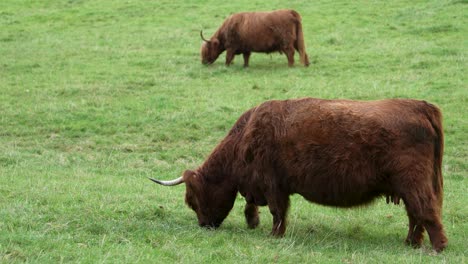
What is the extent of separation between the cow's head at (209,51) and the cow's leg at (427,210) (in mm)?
12869

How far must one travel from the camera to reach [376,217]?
30.3 feet

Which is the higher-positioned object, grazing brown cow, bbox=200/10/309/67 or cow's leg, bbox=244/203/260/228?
cow's leg, bbox=244/203/260/228

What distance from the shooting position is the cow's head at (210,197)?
870cm

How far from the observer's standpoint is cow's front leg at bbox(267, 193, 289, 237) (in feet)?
27.2

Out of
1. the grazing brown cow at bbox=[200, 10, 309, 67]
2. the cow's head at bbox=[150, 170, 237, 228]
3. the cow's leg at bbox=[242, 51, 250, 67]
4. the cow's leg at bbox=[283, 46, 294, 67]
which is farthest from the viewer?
the cow's leg at bbox=[242, 51, 250, 67]

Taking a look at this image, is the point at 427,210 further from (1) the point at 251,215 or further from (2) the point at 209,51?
(2) the point at 209,51

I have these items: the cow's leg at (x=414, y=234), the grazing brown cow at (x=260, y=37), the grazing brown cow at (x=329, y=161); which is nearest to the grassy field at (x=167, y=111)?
the cow's leg at (x=414, y=234)

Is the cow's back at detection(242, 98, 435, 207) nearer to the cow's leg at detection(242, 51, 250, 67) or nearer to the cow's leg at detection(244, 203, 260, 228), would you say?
the cow's leg at detection(244, 203, 260, 228)

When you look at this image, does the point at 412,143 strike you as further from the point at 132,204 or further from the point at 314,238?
the point at 132,204

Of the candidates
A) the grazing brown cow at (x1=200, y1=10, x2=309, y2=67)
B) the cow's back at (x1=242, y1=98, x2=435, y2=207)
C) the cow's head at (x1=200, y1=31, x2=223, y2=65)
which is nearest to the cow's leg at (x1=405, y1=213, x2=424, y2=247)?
the cow's back at (x1=242, y1=98, x2=435, y2=207)

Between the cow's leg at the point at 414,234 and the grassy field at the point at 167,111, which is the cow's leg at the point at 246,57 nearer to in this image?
the grassy field at the point at 167,111

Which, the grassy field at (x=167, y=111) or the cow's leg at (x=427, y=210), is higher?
the cow's leg at (x=427, y=210)

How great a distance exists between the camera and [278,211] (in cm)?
830

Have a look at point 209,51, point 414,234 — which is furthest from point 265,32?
point 414,234
